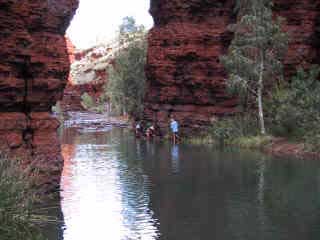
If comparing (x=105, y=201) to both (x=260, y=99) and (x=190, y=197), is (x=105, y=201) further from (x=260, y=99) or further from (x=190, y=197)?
(x=260, y=99)

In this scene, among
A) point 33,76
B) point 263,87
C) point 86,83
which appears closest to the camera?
point 33,76

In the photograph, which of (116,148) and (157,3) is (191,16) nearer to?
(157,3)

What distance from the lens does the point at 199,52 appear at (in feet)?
126

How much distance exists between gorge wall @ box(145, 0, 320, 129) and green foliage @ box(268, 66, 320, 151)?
3.88 metres

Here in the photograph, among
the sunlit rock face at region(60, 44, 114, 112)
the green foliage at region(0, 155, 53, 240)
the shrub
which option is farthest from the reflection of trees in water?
the sunlit rock face at region(60, 44, 114, 112)

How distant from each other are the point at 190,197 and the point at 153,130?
75.1 feet

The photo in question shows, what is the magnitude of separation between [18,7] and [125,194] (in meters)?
6.33

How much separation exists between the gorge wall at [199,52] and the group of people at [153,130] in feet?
2.84

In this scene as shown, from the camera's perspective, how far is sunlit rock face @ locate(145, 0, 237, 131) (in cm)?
3831

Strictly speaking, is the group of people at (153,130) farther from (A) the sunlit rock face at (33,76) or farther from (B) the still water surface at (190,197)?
(A) the sunlit rock face at (33,76)

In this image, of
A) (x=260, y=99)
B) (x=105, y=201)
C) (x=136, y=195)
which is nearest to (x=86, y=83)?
(x=260, y=99)

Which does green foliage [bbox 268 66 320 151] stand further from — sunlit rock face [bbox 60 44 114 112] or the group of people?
sunlit rock face [bbox 60 44 114 112]

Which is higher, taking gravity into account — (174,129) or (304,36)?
(304,36)

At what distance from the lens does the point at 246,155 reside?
27.9m
